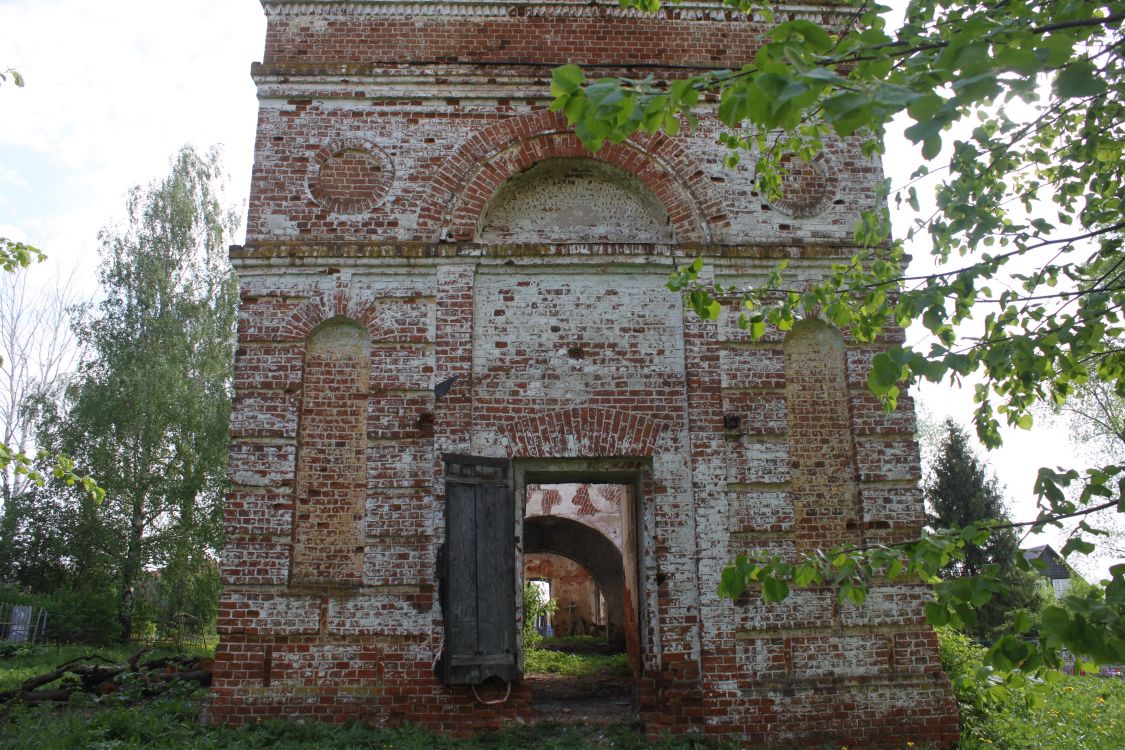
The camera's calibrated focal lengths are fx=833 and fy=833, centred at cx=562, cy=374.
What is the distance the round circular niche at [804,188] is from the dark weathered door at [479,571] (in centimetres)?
399

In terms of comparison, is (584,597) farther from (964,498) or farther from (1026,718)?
(1026,718)

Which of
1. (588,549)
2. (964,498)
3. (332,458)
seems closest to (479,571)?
(332,458)

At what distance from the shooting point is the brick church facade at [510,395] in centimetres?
732

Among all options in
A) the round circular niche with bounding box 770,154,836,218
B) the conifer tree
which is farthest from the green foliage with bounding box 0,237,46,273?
the conifer tree

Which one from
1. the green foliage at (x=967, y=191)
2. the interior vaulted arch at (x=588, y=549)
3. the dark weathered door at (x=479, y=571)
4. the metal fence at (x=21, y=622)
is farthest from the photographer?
the metal fence at (x=21, y=622)

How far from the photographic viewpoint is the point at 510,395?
7953 millimetres

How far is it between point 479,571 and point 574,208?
384 cm

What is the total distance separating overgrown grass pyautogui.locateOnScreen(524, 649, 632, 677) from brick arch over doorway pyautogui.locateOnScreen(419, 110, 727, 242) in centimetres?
591

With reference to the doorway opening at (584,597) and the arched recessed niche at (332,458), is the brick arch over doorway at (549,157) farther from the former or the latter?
the doorway opening at (584,597)

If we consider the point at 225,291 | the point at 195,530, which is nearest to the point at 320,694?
the point at 195,530

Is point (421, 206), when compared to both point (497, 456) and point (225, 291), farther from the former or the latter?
point (225, 291)

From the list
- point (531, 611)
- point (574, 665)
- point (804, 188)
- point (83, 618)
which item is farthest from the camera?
point (83, 618)

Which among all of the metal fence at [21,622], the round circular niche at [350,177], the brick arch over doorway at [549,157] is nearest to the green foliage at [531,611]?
the brick arch over doorway at [549,157]

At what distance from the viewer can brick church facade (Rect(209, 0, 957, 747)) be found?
7.32 m
